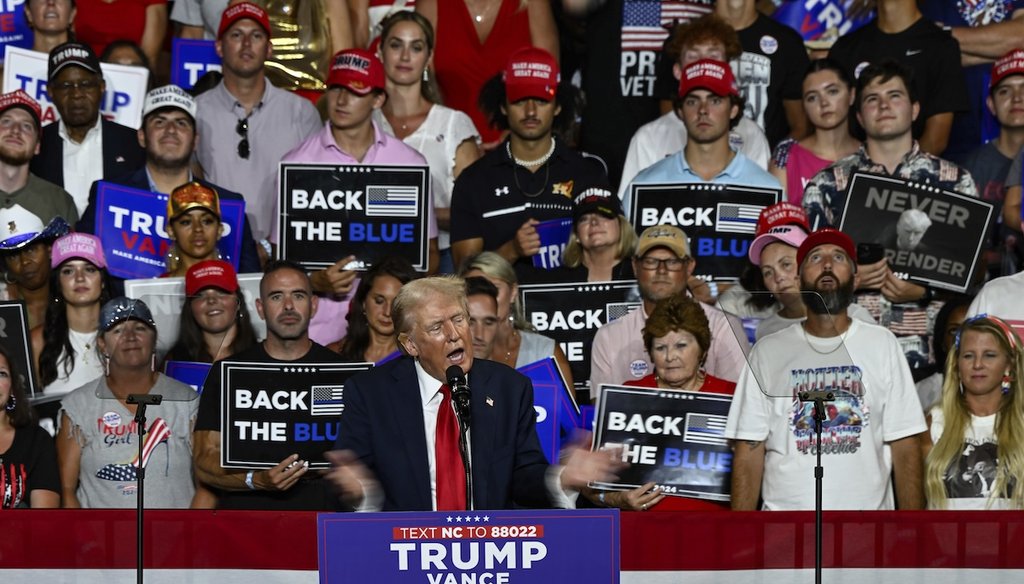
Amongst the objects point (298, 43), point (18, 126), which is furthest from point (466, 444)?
point (298, 43)

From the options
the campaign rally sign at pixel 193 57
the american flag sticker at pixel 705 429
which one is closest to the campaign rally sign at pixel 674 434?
the american flag sticker at pixel 705 429

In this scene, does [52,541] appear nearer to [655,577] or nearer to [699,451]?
[655,577]

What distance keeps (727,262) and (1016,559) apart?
260 centimetres

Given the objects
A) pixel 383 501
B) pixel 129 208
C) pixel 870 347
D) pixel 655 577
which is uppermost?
pixel 129 208

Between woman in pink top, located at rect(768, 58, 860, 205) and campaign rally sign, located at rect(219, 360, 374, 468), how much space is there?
305 cm

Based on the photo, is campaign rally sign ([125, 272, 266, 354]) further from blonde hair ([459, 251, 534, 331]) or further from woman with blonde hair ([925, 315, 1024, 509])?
woman with blonde hair ([925, 315, 1024, 509])

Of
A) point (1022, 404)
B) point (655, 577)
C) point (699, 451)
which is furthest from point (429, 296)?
point (1022, 404)

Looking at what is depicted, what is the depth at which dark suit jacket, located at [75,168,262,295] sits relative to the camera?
25.7 feet

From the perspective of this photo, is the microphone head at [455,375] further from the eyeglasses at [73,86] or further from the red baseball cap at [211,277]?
the eyeglasses at [73,86]

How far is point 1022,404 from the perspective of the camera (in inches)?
248

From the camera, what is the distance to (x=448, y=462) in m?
4.72

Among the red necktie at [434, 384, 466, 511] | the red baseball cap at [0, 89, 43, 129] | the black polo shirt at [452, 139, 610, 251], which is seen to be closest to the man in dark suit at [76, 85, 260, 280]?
the red baseball cap at [0, 89, 43, 129]

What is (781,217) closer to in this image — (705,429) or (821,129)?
(821,129)

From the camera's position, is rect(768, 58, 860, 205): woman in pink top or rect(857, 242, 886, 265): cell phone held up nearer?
rect(857, 242, 886, 265): cell phone held up
